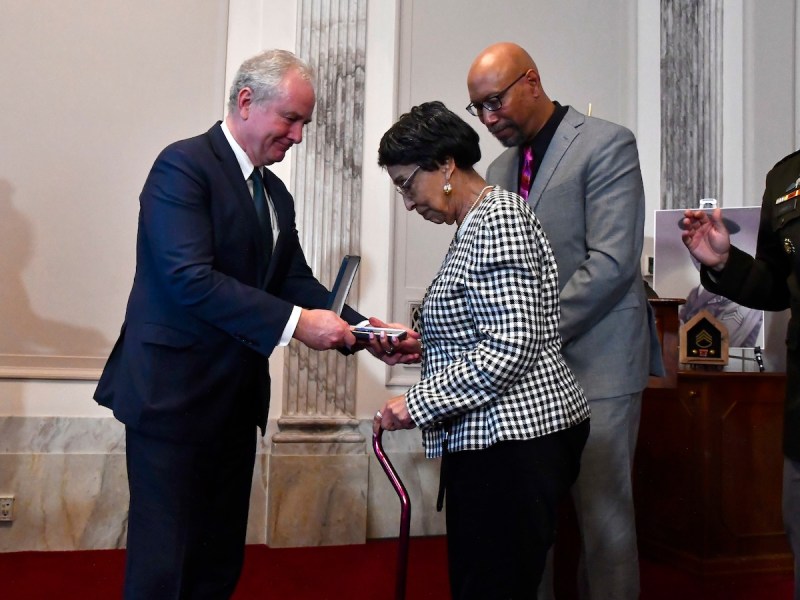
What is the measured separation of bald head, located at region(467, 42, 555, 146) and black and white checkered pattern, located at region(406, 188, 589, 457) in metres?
0.76

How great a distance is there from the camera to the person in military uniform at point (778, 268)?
5.82 feet

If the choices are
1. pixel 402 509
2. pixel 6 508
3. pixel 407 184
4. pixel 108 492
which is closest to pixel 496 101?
pixel 407 184

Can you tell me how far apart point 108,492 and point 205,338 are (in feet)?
6.59

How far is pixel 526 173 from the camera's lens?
233cm

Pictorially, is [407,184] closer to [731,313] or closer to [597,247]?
[597,247]

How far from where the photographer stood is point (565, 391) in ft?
5.13

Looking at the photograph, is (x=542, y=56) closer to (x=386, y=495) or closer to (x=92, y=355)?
(x=386, y=495)

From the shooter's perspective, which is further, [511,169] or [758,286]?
[511,169]

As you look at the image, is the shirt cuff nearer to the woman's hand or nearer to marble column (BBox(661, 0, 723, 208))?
the woman's hand

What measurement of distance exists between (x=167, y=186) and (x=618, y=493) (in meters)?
1.41

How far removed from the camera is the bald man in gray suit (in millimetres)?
2111

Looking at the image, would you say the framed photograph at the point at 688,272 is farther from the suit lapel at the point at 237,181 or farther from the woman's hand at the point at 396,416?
the woman's hand at the point at 396,416

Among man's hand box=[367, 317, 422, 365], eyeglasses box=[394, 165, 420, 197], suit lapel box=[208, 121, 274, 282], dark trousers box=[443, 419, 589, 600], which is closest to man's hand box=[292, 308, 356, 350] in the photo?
man's hand box=[367, 317, 422, 365]

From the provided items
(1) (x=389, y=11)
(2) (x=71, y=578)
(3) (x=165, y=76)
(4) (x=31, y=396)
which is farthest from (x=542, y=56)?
(2) (x=71, y=578)
